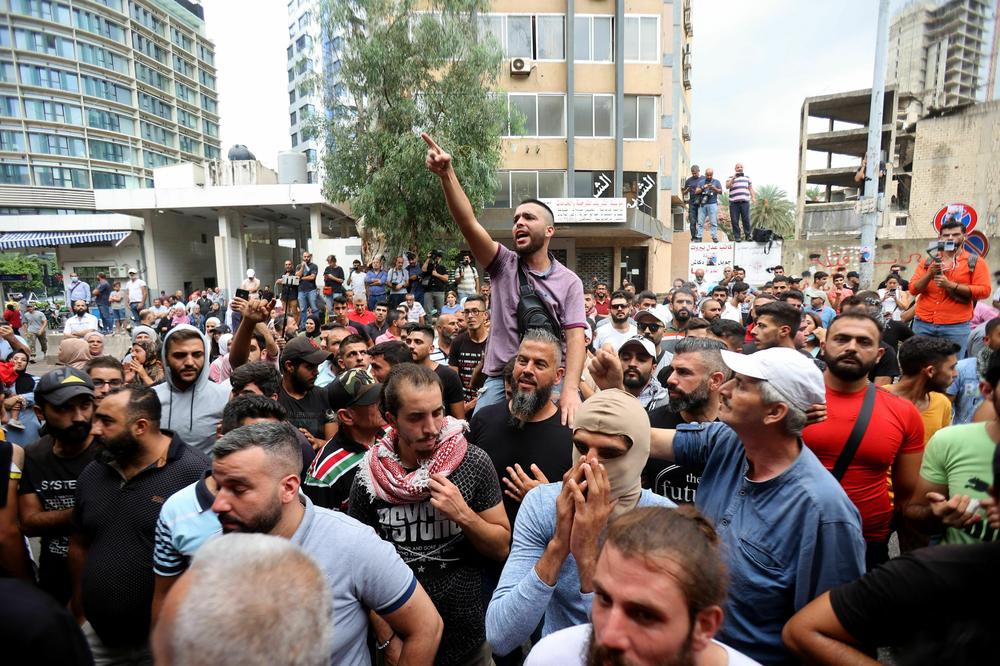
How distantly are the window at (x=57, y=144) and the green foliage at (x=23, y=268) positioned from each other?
2321 cm

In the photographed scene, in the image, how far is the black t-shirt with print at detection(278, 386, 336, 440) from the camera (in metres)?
4.47

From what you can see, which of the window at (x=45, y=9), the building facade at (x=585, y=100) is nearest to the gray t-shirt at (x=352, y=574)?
the building facade at (x=585, y=100)

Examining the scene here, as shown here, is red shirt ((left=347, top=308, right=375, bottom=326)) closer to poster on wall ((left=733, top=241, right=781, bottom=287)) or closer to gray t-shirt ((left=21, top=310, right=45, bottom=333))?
gray t-shirt ((left=21, top=310, right=45, bottom=333))

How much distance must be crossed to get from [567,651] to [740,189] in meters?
20.8

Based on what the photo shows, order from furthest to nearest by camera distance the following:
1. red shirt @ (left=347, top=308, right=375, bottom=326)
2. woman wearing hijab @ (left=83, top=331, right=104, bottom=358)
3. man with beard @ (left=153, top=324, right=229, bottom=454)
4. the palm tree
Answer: the palm tree
red shirt @ (left=347, top=308, right=375, bottom=326)
woman wearing hijab @ (left=83, top=331, right=104, bottom=358)
man with beard @ (left=153, top=324, right=229, bottom=454)

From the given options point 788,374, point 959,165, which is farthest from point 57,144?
point 959,165

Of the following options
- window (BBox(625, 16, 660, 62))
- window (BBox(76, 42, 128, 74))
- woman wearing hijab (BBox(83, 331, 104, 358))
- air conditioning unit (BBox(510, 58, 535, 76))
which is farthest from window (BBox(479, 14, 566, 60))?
window (BBox(76, 42, 128, 74))

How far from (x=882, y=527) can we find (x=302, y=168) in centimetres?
3015

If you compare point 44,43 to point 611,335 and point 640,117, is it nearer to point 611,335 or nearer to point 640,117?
point 640,117

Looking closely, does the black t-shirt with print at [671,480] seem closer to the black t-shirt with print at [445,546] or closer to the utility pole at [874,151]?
the black t-shirt with print at [445,546]

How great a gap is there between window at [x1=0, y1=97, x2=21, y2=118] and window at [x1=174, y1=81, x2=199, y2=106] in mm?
17099

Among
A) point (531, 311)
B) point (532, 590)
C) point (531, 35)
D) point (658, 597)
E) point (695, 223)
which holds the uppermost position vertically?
point (531, 35)

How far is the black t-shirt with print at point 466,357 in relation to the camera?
6.06 m

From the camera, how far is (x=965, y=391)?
14.5 ft
